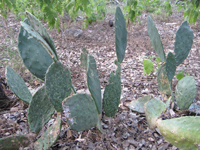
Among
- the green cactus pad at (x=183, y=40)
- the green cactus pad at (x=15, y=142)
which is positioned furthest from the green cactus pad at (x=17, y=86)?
the green cactus pad at (x=183, y=40)

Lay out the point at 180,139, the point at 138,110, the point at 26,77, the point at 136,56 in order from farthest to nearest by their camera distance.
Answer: the point at 136,56, the point at 26,77, the point at 138,110, the point at 180,139

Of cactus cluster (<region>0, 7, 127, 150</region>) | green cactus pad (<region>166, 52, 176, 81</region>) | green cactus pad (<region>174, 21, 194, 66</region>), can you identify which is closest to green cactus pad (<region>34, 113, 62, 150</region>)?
cactus cluster (<region>0, 7, 127, 150</region>)

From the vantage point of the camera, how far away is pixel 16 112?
1.74 metres

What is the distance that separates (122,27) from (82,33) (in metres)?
3.02

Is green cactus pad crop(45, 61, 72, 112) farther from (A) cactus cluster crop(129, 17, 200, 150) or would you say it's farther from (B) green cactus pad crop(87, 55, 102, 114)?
(A) cactus cluster crop(129, 17, 200, 150)

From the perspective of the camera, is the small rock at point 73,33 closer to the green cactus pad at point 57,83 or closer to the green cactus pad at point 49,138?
the green cactus pad at point 57,83

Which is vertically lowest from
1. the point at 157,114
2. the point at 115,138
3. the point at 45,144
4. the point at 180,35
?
the point at 115,138

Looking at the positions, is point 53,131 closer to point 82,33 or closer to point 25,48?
point 25,48

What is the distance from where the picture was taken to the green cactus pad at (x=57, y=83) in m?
1.12

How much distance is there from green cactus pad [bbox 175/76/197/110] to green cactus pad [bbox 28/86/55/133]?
1.18 meters

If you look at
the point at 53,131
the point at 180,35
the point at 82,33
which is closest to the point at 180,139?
the point at 53,131

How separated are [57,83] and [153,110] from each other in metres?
0.80

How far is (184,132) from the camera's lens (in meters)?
1.08

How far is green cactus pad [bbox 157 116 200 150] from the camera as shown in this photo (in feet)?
3.45
